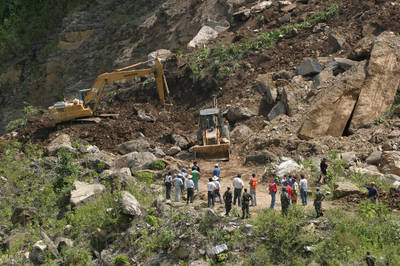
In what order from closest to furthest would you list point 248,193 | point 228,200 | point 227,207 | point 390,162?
point 228,200, point 227,207, point 248,193, point 390,162

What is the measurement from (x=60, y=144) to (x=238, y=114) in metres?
7.81

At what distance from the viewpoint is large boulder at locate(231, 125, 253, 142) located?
2030 cm

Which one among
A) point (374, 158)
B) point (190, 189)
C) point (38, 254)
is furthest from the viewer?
point (374, 158)

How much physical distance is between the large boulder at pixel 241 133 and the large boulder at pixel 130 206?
24.7 feet

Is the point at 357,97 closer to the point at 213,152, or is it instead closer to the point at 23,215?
the point at 213,152

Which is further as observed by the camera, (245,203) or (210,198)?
(210,198)

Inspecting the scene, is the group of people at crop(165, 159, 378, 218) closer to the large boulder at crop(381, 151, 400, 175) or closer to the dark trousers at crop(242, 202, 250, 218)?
the dark trousers at crop(242, 202, 250, 218)

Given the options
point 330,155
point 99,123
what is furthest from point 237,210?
point 99,123

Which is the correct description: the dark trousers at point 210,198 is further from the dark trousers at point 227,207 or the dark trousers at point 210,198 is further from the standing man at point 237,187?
the dark trousers at point 227,207

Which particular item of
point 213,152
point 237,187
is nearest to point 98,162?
point 213,152

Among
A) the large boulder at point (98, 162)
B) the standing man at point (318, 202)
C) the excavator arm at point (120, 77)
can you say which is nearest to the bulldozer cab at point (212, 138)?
the large boulder at point (98, 162)

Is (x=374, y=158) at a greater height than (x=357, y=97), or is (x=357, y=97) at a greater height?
(x=357, y=97)

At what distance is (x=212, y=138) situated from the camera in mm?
19016

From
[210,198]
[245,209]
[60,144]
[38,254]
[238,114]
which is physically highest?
[245,209]
